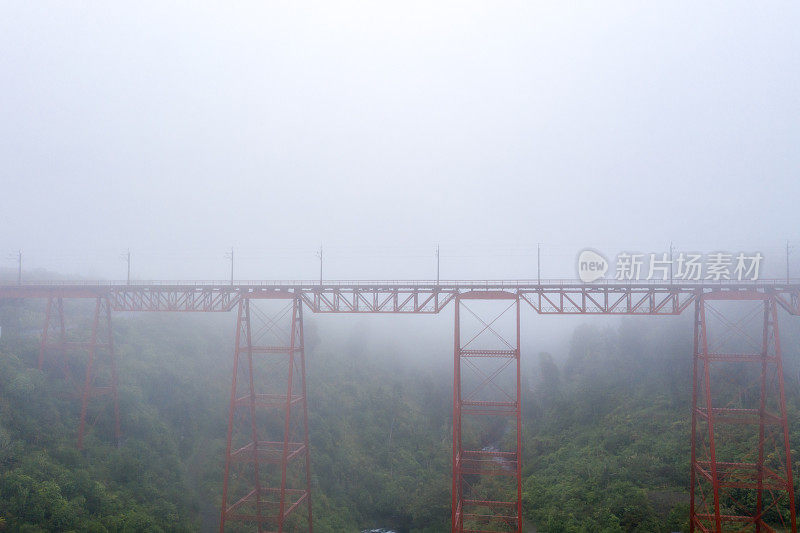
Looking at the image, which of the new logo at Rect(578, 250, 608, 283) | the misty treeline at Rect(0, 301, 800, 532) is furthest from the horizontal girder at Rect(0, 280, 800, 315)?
the misty treeline at Rect(0, 301, 800, 532)

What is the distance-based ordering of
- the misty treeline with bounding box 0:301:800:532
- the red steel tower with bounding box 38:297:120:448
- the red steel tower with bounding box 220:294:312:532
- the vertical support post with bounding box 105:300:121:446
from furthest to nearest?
the vertical support post with bounding box 105:300:121:446, the red steel tower with bounding box 38:297:120:448, the misty treeline with bounding box 0:301:800:532, the red steel tower with bounding box 220:294:312:532

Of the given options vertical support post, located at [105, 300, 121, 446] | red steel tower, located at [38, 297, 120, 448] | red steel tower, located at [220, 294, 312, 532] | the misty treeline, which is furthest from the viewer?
vertical support post, located at [105, 300, 121, 446]

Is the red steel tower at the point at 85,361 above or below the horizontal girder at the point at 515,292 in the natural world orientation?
below

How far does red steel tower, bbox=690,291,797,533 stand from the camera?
14750 mm

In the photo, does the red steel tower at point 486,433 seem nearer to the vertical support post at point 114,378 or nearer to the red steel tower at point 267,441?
the red steel tower at point 267,441

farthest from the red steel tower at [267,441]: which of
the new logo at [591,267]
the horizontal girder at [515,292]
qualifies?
the new logo at [591,267]

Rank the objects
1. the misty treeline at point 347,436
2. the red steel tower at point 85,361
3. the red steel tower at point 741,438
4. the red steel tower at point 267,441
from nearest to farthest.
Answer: the red steel tower at point 741,438 < the red steel tower at point 267,441 < the misty treeline at point 347,436 < the red steel tower at point 85,361

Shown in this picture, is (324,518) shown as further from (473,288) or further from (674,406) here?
(674,406)

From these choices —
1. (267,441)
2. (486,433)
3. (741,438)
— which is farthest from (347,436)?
(741,438)

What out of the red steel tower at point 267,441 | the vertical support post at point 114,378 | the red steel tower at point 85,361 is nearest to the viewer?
the red steel tower at point 267,441

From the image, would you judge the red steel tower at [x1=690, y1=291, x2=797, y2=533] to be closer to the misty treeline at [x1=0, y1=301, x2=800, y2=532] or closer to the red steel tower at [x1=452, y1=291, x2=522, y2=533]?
the misty treeline at [x1=0, y1=301, x2=800, y2=532]

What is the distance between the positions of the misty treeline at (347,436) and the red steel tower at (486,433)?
1048 millimetres

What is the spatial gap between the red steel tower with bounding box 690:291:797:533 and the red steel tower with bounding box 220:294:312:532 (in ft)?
41.7

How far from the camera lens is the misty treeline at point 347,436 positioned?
16.9 m
